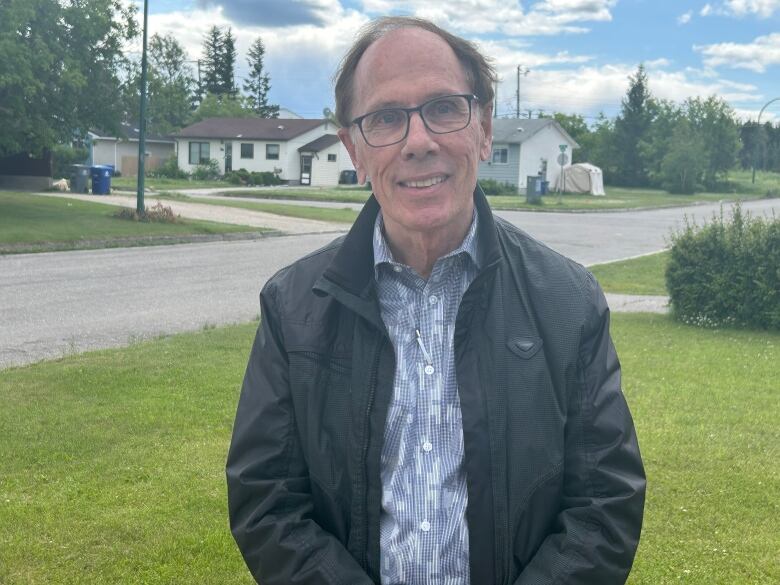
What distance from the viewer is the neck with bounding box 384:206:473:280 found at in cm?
254

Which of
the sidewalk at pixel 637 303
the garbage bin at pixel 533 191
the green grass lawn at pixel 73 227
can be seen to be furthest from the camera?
the garbage bin at pixel 533 191

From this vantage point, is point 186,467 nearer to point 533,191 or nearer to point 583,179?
point 533,191

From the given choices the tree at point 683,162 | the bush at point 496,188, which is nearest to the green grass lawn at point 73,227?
the bush at point 496,188

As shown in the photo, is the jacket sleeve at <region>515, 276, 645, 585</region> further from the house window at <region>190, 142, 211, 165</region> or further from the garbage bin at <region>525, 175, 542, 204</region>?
the house window at <region>190, 142, 211, 165</region>

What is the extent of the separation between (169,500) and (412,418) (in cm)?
288

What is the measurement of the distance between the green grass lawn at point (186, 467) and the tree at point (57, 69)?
49.6 feet

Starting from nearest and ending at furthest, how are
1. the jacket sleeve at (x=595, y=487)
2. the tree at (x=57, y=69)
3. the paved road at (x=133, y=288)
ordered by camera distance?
the jacket sleeve at (x=595, y=487), the paved road at (x=133, y=288), the tree at (x=57, y=69)

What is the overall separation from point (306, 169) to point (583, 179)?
1876 centimetres

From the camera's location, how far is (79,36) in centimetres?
2369

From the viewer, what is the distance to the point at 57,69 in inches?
912

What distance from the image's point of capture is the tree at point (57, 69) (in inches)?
838

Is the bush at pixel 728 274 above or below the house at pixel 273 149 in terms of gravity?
below

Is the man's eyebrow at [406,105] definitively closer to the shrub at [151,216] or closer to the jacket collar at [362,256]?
the jacket collar at [362,256]

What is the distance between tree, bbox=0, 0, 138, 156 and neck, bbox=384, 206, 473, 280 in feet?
66.9
